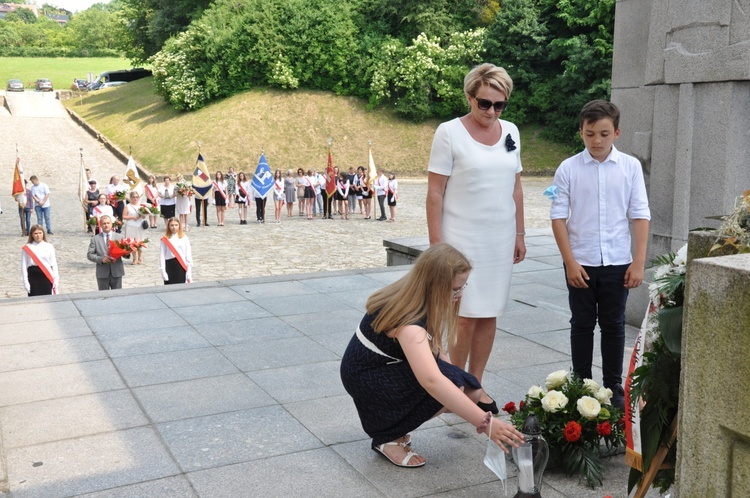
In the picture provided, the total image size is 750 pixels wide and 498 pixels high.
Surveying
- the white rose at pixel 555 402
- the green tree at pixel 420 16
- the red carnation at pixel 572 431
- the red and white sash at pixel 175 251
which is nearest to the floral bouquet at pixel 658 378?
the red carnation at pixel 572 431

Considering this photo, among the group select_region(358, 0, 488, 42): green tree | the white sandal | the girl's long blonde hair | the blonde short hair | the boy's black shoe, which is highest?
select_region(358, 0, 488, 42): green tree

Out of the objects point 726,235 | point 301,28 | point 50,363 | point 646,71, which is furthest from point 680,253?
point 301,28

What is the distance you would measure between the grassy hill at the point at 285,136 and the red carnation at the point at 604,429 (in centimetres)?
3400

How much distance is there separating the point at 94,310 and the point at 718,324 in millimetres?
6857

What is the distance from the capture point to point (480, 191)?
179 inches

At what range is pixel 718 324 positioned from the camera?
237 centimetres

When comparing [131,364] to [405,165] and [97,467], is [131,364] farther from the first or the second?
[405,165]

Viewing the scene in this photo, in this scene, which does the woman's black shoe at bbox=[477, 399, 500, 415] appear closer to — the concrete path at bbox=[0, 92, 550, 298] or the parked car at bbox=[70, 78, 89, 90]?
the concrete path at bbox=[0, 92, 550, 298]

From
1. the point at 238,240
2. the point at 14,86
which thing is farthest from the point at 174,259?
the point at 14,86

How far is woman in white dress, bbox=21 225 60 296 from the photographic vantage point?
1040 centimetres

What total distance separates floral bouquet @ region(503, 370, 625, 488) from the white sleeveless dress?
72 cm

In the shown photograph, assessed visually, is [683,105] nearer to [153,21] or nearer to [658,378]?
[658,378]

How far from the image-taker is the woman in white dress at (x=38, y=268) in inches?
409

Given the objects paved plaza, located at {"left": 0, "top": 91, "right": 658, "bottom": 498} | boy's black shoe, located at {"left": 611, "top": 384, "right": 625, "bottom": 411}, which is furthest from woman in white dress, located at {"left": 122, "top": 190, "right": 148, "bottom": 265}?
boy's black shoe, located at {"left": 611, "top": 384, "right": 625, "bottom": 411}
